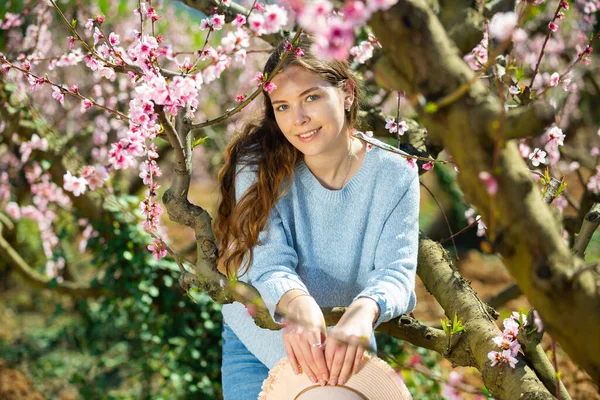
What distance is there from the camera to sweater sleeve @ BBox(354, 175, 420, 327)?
1859mm

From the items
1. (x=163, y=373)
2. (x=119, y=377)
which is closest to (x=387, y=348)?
(x=163, y=373)

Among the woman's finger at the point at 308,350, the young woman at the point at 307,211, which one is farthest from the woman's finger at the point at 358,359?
the young woman at the point at 307,211

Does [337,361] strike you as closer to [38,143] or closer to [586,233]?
[586,233]

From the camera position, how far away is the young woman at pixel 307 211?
205 centimetres

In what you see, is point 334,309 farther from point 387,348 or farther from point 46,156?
point 46,156

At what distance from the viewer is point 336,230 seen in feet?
7.34

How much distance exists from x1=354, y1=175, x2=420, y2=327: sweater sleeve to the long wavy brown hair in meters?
0.37

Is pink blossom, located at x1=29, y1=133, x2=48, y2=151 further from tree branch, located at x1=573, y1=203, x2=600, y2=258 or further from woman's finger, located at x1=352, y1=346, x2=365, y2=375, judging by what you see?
tree branch, located at x1=573, y1=203, x2=600, y2=258

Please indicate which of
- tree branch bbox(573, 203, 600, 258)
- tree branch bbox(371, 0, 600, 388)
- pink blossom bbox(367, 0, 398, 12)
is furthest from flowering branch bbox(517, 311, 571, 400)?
pink blossom bbox(367, 0, 398, 12)

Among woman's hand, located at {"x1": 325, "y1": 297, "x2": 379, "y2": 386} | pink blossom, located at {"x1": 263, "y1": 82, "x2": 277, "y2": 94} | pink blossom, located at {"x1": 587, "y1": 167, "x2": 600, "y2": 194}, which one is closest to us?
woman's hand, located at {"x1": 325, "y1": 297, "x2": 379, "y2": 386}

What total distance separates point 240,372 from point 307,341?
65 centimetres

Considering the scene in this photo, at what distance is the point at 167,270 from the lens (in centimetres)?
344

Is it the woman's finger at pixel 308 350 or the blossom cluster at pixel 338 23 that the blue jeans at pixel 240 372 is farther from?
the blossom cluster at pixel 338 23

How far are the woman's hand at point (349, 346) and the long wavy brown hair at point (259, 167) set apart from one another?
406 mm
